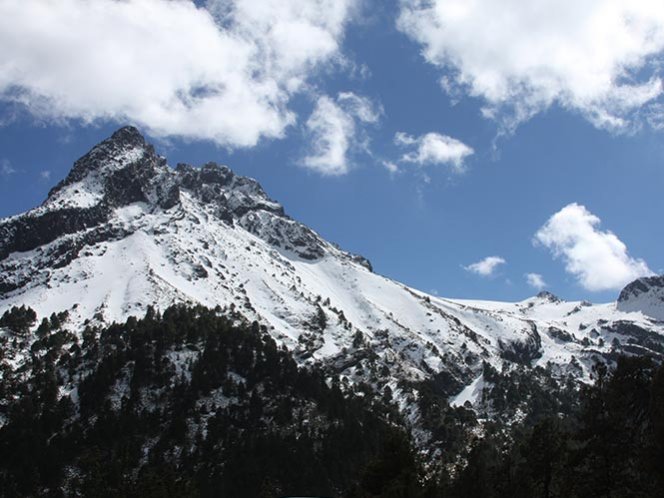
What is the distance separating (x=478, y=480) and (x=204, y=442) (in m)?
142

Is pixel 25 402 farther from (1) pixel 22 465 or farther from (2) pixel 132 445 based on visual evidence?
(2) pixel 132 445

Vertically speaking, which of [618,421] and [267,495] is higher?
[618,421]

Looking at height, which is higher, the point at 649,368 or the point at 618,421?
the point at 649,368

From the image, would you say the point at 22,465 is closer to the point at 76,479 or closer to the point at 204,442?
the point at 76,479

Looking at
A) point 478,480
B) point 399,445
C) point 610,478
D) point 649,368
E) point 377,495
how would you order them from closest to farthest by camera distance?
point 610,478 → point 649,368 → point 377,495 → point 399,445 → point 478,480

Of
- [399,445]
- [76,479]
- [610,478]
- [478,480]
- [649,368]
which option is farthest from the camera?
[76,479]

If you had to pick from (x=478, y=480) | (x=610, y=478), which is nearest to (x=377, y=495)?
(x=478, y=480)

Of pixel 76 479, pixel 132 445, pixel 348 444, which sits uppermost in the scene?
pixel 348 444

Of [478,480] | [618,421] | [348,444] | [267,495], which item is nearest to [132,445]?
[348,444]

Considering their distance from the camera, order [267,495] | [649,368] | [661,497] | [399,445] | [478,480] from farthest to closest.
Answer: [267,495]
[478,480]
[399,445]
[649,368]
[661,497]

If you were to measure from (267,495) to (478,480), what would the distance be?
4713cm

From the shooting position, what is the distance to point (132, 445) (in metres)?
188

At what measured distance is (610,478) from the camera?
45094mm

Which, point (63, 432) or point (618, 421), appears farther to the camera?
point (63, 432)
